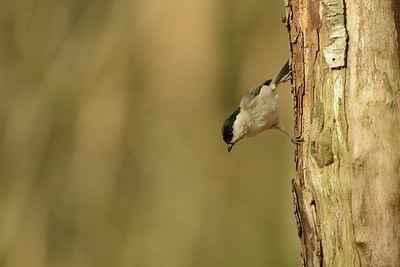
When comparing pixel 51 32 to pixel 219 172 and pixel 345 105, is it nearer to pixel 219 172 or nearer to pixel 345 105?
pixel 219 172

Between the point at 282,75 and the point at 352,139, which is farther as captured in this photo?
the point at 282,75

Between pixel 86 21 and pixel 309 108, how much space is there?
365 cm

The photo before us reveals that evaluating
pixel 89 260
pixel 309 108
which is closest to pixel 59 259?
pixel 89 260

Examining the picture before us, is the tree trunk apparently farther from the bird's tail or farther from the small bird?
the small bird

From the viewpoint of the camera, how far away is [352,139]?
244cm

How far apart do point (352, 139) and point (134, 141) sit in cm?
370

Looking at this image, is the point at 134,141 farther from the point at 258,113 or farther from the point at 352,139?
the point at 352,139

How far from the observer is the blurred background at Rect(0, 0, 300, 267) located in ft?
19.0

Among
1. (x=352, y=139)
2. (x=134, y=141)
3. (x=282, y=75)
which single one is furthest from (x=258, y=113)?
(x=134, y=141)

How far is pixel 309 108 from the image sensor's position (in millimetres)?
2596

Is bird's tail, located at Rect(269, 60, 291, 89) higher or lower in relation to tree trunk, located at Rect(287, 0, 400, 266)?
higher

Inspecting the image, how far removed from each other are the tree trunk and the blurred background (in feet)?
10.4

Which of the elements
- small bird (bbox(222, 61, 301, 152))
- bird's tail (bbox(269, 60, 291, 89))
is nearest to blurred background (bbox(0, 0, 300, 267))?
small bird (bbox(222, 61, 301, 152))

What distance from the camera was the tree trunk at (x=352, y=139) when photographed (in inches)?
94.3
